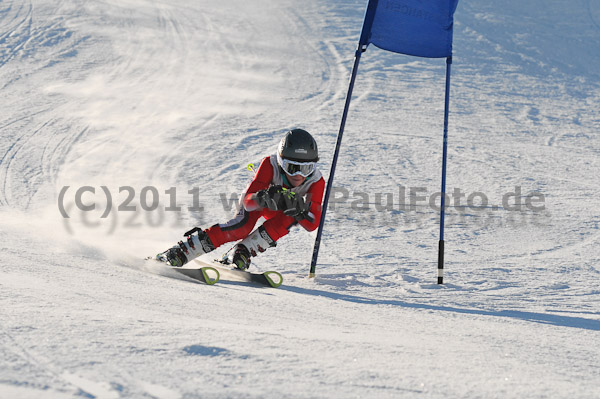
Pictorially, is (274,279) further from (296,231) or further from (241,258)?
(296,231)

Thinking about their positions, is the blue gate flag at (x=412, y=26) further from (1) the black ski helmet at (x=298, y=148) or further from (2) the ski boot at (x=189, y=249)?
(2) the ski boot at (x=189, y=249)

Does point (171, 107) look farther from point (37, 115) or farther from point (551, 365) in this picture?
point (551, 365)

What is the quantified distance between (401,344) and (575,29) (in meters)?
16.5

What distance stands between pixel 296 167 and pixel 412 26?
4.62 feet

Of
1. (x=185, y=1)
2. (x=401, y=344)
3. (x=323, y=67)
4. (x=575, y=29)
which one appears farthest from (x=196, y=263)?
(x=575, y=29)

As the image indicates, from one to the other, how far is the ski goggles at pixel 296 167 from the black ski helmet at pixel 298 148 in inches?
1.2

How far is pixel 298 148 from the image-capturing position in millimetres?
5035

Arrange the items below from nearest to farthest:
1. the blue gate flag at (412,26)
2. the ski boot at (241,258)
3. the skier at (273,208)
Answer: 1. the skier at (273,208)
2. the ski boot at (241,258)
3. the blue gate flag at (412,26)

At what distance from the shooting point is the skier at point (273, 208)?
4957mm

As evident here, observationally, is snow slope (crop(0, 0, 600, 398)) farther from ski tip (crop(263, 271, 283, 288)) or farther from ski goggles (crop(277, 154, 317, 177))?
ski goggles (crop(277, 154, 317, 177))

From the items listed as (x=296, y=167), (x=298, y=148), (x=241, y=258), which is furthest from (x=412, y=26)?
(x=241, y=258)

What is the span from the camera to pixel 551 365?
9.09ft

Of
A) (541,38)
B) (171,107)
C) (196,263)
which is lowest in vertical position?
(196,263)

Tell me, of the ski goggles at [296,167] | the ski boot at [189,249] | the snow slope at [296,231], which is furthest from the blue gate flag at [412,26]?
the ski boot at [189,249]
